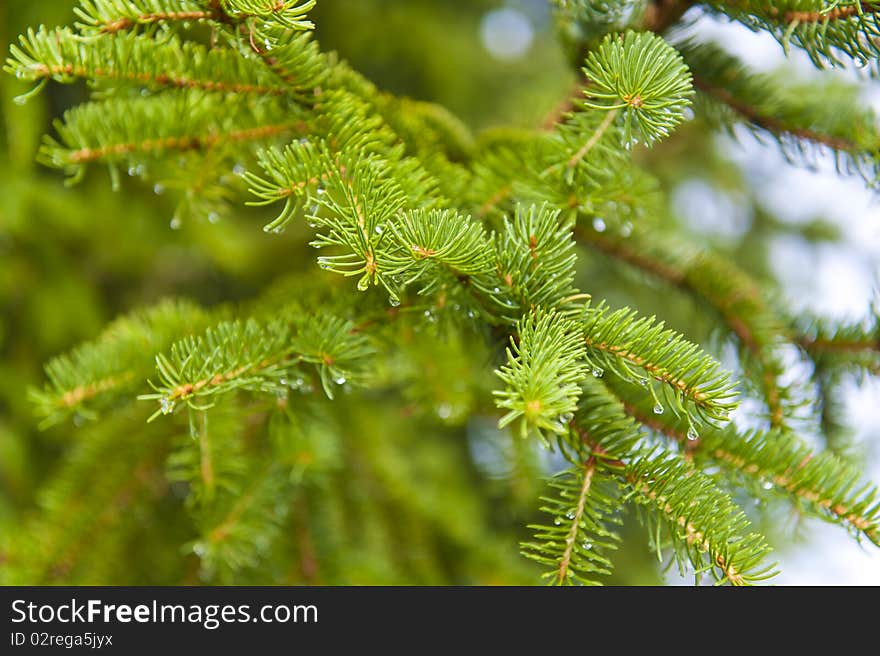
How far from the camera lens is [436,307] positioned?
79cm

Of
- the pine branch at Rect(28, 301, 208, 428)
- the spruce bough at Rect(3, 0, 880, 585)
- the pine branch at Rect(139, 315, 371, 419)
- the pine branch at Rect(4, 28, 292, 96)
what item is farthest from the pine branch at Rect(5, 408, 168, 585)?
the pine branch at Rect(4, 28, 292, 96)

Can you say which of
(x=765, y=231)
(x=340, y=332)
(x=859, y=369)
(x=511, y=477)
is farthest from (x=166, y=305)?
(x=765, y=231)

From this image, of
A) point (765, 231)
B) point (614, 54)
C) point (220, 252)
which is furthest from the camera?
point (765, 231)

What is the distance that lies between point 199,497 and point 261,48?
2.00 feet

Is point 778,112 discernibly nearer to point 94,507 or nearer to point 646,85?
point 646,85

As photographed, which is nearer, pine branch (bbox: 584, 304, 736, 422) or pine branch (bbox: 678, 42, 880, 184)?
pine branch (bbox: 584, 304, 736, 422)

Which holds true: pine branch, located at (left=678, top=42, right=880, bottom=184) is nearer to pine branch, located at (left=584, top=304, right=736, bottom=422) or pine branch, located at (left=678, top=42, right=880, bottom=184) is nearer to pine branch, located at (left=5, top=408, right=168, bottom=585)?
pine branch, located at (left=584, top=304, right=736, bottom=422)

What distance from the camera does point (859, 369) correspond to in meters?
1.06

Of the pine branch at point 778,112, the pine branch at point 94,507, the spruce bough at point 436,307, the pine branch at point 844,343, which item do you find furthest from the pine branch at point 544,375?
the pine branch at point 94,507

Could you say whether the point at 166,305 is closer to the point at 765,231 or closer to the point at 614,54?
the point at 614,54

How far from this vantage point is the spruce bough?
0.68 m

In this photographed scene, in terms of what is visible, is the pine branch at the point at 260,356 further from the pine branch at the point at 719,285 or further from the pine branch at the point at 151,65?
the pine branch at the point at 719,285

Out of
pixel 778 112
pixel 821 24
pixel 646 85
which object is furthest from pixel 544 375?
pixel 778 112

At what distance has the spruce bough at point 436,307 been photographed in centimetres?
68
